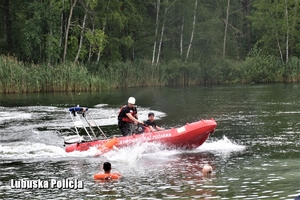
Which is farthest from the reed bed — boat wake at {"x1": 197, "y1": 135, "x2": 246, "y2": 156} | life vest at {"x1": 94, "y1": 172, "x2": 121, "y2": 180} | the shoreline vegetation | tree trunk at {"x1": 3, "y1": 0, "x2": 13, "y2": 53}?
life vest at {"x1": 94, "y1": 172, "x2": 121, "y2": 180}

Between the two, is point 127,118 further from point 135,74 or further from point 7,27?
point 7,27

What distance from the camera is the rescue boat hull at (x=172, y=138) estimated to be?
55.5ft

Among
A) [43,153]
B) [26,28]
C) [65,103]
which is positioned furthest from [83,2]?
[43,153]

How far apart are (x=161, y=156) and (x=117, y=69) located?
3316 centimetres

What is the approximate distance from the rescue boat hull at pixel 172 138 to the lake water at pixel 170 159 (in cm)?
21

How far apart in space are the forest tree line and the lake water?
1465 centimetres

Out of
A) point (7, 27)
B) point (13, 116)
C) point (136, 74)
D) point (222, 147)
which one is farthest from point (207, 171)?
point (7, 27)

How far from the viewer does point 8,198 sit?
11430 millimetres

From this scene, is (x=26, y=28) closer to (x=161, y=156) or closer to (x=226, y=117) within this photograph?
(x=226, y=117)

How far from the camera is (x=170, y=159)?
15.8 meters

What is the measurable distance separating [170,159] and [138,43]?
45.8m

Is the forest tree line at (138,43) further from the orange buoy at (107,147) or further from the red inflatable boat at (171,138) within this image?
the orange buoy at (107,147)

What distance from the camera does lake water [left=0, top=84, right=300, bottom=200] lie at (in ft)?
38.4

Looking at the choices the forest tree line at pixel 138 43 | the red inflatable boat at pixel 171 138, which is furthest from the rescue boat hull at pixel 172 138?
the forest tree line at pixel 138 43
